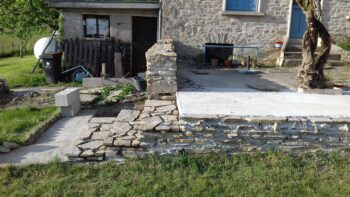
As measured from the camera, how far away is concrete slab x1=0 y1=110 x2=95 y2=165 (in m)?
4.71

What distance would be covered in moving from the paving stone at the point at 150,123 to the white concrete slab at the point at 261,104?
35 cm

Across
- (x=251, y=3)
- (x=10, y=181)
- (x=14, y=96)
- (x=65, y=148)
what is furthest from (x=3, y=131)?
(x=251, y=3)

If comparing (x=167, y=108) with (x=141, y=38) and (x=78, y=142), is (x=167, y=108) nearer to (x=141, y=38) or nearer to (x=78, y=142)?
(x=78, y=142)

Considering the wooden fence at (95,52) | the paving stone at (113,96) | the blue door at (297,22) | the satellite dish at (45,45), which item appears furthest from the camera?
the satellite dish at (45,45)

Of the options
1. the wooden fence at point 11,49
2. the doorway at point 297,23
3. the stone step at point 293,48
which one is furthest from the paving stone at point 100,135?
the wooden fence at point 11,49

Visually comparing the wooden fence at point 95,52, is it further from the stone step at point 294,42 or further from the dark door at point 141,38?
the stone step at point 294,42

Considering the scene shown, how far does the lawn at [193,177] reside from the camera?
3986 mm

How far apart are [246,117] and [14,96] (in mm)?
6840

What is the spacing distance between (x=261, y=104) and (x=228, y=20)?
6104 millimetres

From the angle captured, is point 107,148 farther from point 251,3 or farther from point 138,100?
point 251,3

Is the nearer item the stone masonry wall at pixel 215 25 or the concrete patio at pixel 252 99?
the concrete patio at pixel 252 99

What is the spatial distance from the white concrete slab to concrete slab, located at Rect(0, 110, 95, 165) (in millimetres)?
1840

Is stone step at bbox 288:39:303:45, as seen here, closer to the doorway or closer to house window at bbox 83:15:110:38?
the doorway

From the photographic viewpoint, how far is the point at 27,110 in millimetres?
7352
